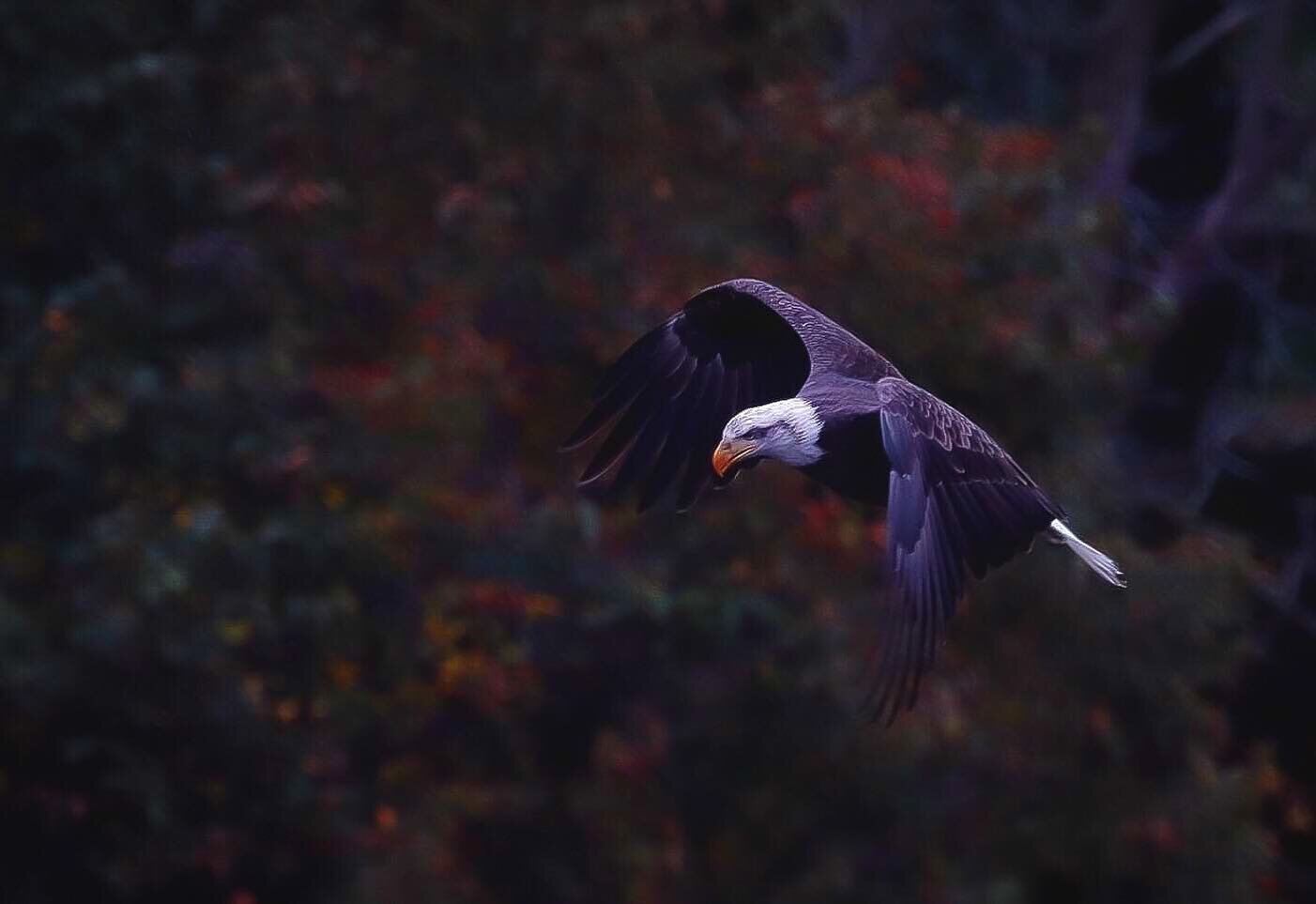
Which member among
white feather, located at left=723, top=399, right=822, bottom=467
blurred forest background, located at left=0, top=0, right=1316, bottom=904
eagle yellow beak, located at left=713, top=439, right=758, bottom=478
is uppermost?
white feather, located at left=723, top=399, right=822, bottom=467

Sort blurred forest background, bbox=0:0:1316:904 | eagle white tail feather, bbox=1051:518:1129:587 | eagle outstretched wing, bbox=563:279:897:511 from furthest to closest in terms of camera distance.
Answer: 1. blurred forest background, bbox=0:0:1316:904
2. eagle outstretched wing, bbox=563:279:897:511
3. eagle white tail feather, bbox=1051:518:1129:587

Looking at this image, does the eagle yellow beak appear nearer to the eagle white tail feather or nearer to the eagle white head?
the eagle white head

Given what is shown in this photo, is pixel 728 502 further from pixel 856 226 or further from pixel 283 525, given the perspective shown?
pixel 283 525

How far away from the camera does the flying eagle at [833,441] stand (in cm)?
511

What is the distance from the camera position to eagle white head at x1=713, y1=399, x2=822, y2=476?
18.5 ft

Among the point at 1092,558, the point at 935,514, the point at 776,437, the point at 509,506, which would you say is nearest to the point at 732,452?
the point at 776,437

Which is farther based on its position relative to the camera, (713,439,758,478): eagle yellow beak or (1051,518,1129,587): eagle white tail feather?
(1051,518,1129,587): eagle white tail feather

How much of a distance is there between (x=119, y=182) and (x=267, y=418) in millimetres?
1435

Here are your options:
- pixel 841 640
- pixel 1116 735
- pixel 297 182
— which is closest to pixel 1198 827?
pixel 1116 735

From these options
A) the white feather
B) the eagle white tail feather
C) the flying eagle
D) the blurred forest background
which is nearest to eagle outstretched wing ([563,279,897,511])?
the flying eagle

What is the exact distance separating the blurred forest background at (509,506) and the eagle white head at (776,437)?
4.44 m

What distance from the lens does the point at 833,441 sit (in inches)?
225

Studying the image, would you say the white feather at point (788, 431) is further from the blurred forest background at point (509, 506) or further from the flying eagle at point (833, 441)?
the blurred forest background at point (509, 506)

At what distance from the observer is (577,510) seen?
10.3 meters
